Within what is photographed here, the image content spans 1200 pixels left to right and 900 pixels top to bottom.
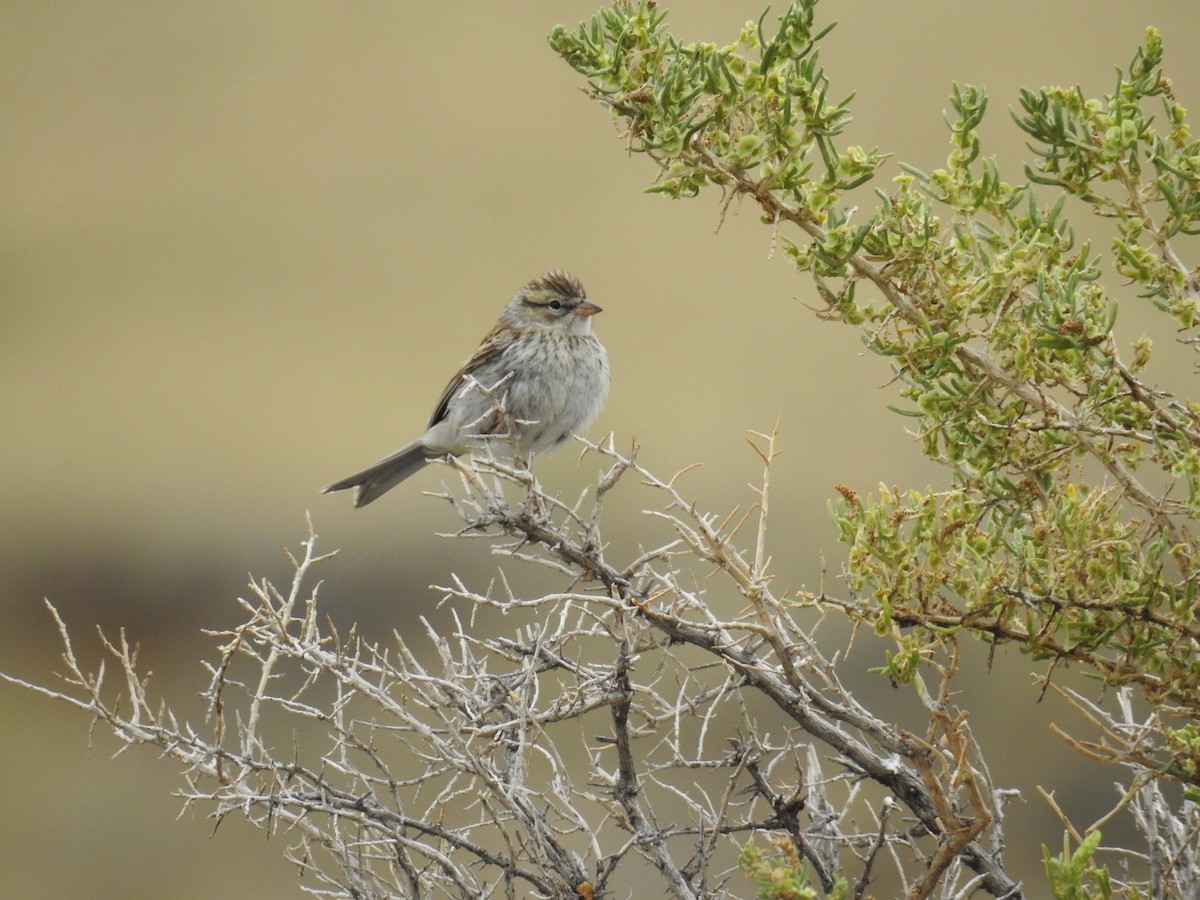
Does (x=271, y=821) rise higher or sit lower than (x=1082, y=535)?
→ lower

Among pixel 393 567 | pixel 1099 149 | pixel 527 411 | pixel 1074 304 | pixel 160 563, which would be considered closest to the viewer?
pixel 1074 304

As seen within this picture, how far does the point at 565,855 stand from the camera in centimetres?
178

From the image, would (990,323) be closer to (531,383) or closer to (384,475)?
(531,383)

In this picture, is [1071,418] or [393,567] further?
[393,567]

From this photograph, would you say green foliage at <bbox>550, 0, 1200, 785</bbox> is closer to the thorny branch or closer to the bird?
the thorny branch

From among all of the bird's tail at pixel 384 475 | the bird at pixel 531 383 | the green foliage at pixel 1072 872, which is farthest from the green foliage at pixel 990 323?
the bird's tail at pixel 384 475

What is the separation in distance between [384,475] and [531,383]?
636mm

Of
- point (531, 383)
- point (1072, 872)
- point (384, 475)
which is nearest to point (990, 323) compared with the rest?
point (1072, 872)

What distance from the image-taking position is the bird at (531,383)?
431cm

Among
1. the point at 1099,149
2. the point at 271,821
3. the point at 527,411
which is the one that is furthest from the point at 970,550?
the point at 527,411

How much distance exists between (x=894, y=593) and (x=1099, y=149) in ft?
2.32

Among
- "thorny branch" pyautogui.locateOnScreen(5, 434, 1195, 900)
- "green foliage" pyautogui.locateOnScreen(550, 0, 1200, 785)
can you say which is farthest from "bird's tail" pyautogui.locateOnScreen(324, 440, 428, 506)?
"green foliage" pyautogui.locateOnScreen(550, 0, 1200, 785)

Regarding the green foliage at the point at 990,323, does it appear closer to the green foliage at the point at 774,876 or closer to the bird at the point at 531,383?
the green foliage at the point at 774,876

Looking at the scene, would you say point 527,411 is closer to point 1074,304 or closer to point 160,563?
point 1074,304
